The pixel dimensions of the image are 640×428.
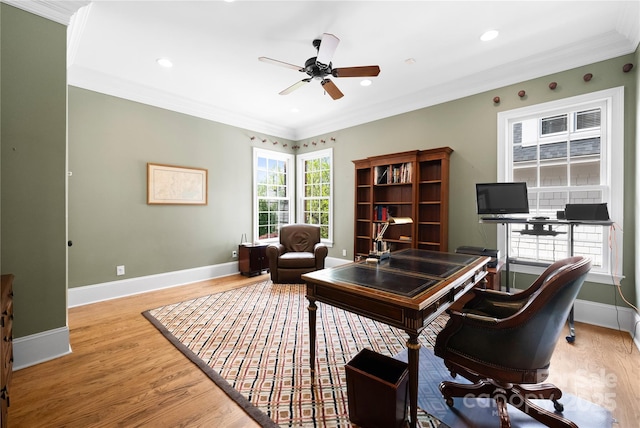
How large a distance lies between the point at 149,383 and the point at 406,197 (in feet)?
12.5

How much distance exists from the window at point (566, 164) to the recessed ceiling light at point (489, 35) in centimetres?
101

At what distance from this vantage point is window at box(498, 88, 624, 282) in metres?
2.80

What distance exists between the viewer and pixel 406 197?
4324 millimetres

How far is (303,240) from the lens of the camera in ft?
15.7

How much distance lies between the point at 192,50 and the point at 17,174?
6.52 feet

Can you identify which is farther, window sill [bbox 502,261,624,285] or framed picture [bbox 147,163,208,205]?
framed picture [bbox 147,163,208,205]

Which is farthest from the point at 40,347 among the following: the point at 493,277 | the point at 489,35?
the point at 489,35

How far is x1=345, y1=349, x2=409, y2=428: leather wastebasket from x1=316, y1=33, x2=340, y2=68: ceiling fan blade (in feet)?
8.22

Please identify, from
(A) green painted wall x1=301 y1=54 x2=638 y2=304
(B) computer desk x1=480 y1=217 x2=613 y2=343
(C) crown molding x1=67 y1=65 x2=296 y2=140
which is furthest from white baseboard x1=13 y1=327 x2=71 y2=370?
(B) computer desk x1=480 y1=217 x2=613 y2=343

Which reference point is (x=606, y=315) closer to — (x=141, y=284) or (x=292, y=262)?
(x=292, y=262)

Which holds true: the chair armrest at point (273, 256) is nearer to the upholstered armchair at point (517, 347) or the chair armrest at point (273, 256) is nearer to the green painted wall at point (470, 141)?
the green painted wall at point (470, 141)

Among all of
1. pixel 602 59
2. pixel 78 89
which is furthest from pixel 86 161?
pixel 602 59

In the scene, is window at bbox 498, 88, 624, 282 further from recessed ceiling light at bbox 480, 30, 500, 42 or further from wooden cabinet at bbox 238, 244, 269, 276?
wooden cabinet at bbox 238, 244, 269, 276

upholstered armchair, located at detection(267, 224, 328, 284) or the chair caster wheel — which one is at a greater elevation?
upholstered armchair, located at detection(267, 224, 328, 284)
